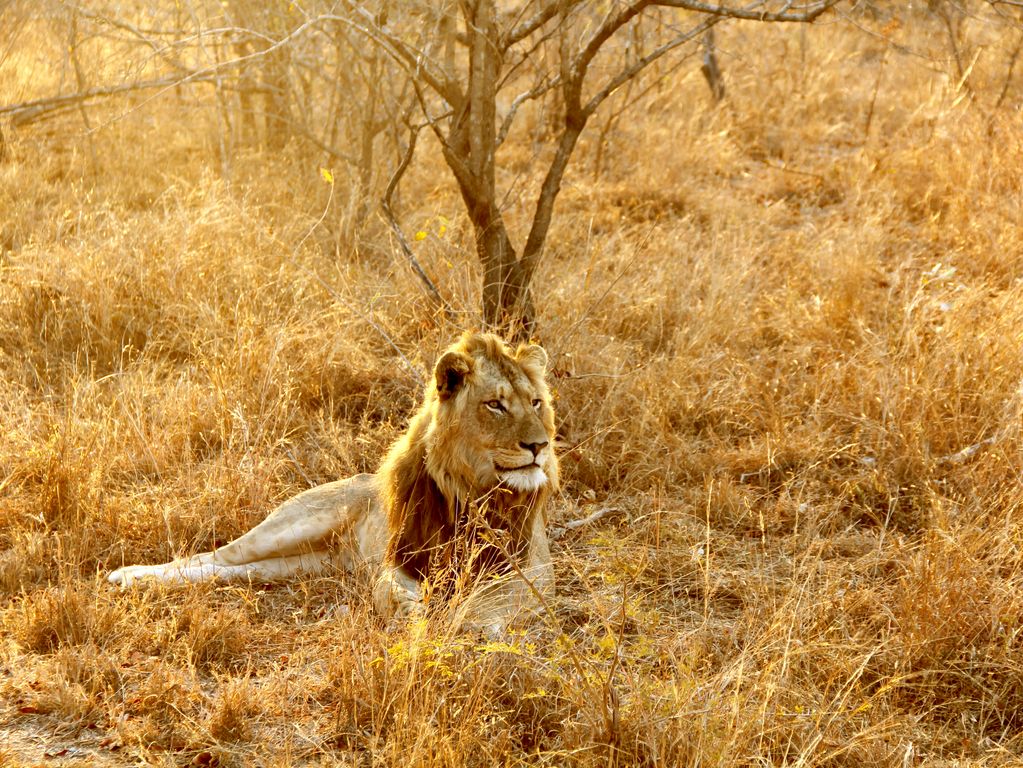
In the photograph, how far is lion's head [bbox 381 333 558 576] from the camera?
4.00m

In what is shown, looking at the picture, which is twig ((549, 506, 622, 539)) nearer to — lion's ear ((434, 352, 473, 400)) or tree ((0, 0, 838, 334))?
tree ((0, 0, 838, 334))

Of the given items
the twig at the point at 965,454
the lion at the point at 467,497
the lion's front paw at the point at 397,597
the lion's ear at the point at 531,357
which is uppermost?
the lion's ear at the point at 531,357

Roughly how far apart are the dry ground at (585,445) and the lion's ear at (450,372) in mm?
776

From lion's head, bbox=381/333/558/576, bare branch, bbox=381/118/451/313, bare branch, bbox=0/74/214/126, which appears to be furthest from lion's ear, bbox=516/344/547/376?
bare branch, bbox=0/74/214/126

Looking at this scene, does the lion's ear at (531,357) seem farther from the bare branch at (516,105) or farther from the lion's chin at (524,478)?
the bare branch at (516,105)

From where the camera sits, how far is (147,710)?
3.56 metres

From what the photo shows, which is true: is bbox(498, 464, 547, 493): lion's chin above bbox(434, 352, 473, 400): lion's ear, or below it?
below

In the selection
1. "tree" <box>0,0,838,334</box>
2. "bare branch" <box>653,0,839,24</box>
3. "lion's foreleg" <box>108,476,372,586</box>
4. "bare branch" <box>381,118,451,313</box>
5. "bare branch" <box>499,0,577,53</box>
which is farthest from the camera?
"bare branch" <box>381,118,451,313</box>

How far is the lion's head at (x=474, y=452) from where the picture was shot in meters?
4.00

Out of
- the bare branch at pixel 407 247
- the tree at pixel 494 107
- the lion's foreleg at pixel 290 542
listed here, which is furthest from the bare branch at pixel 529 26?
the lion's foreleg at pixel 290 542

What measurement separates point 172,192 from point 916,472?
5202mm

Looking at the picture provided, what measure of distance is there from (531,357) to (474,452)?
1.44 feet

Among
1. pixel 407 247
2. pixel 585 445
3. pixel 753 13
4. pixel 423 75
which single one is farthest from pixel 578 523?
pixel 753 13

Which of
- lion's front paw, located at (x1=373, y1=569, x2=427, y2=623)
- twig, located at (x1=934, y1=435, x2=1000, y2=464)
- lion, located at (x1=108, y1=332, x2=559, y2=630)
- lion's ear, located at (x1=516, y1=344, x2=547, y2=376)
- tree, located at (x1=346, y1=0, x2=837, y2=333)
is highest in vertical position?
tree, located at (x1=346, y1=0, x2=837, y2=333)
